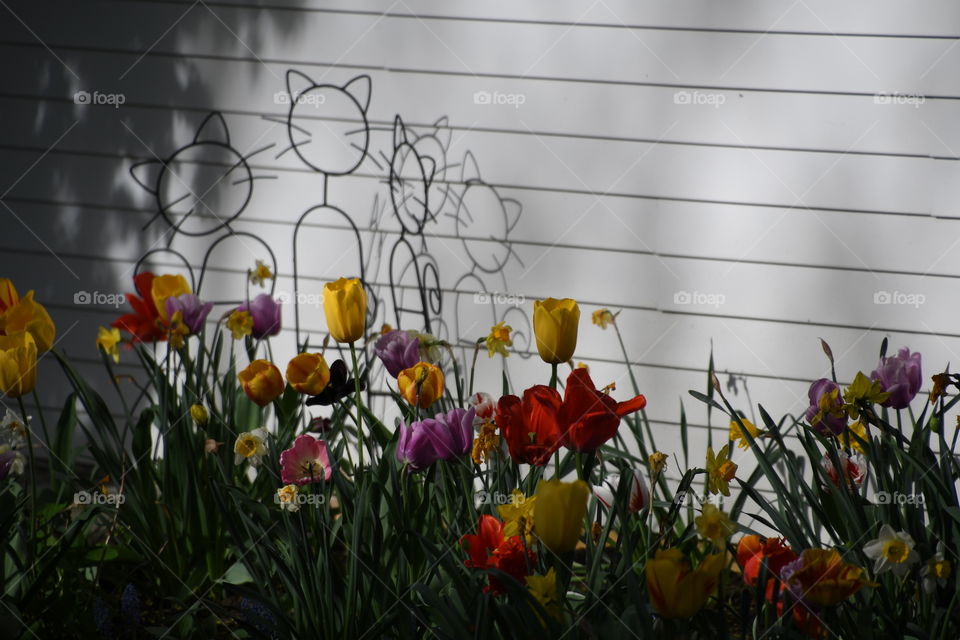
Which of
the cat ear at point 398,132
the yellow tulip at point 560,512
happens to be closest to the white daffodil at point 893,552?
the yellow tulip at point 560,512

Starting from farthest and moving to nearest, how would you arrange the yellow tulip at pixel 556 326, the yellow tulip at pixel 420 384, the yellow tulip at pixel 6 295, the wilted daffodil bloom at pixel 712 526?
the yellow tulip at pixel 6 295, the yellow tulip at pixel 420 384, the yellow tulip at pixel 556 326, the wilted daffodil bloom at pixel 712 526

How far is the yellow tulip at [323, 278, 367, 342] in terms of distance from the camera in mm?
1460

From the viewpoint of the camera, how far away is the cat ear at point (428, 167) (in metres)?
2.69

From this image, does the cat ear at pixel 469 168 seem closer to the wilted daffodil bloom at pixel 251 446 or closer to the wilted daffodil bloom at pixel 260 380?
the wilted daffodil bloom at pixel 260 380

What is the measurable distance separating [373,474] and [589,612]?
54 centimetres

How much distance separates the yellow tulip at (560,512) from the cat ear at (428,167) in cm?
181

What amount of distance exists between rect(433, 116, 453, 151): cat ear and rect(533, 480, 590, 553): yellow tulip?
1836 mm

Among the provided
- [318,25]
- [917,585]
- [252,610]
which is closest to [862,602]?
[917,585]

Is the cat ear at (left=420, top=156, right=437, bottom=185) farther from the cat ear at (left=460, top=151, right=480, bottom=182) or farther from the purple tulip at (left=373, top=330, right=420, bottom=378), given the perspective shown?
the purple tulip at (left=373, top=330, right=420, bottom=378)

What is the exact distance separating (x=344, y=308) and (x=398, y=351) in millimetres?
194

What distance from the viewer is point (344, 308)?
4.80 ft

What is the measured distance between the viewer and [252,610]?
1541mm

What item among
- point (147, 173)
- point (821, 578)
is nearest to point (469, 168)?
point (147, 173)

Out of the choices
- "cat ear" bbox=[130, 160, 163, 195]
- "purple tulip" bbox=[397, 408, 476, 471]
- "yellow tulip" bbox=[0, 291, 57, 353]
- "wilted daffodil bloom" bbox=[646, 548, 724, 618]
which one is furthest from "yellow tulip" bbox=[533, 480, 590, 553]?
"cat ear" bbox=[130, 160, 163, 195]
